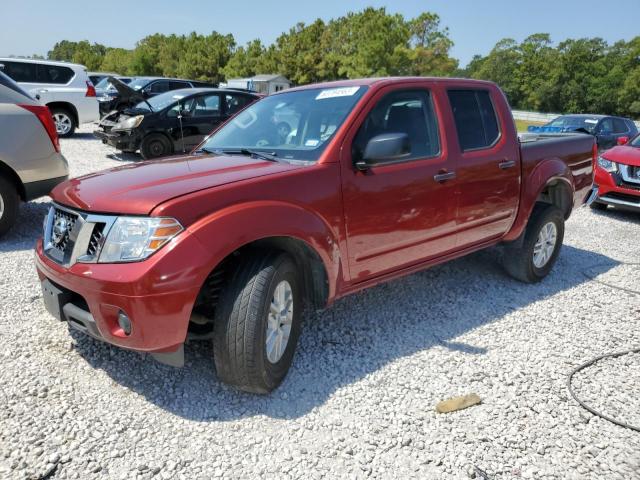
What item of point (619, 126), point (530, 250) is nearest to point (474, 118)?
point (530, 250)

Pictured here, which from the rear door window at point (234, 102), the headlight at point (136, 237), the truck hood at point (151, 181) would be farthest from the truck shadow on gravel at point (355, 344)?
the rear door window at point (234, 102)

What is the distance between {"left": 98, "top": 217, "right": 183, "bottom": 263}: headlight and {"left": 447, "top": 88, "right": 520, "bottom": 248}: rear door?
2.26m

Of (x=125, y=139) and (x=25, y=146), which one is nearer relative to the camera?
(x=25, y=146)

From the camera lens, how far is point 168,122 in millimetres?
10547

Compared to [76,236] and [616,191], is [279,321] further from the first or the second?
[616,191]

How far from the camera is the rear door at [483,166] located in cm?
382

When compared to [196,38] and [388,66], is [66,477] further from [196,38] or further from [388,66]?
[196,38]

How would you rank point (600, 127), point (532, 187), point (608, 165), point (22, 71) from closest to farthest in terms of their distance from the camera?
1. point (532, 187)
2. point (608, 165)
3. point (22, 71)
4. point (600, 127)

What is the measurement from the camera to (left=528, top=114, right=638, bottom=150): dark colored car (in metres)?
13.1

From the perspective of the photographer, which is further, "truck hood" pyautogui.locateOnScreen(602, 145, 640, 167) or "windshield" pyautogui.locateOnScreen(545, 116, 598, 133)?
"windshield" pyautogui.locateOnScreen(545, 116, 598, 133)

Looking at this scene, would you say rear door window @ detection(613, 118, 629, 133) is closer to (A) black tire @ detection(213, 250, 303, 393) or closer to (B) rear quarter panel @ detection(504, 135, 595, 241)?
(B) rear quarter panel @ detection(504, 135, 595, 241)

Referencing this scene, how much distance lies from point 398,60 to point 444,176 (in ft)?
164

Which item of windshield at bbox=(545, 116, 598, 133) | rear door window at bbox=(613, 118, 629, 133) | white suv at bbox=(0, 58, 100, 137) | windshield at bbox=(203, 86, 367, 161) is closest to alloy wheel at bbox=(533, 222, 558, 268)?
windshield at bbox=(203, 86, 367, 161)

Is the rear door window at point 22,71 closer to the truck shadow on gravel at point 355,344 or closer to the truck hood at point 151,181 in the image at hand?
the truck hood at point 151,181
